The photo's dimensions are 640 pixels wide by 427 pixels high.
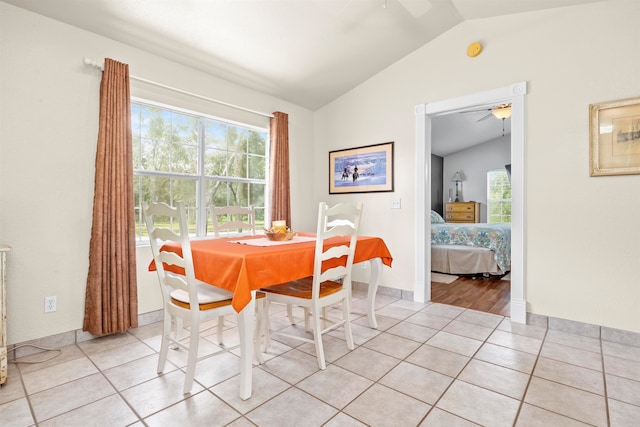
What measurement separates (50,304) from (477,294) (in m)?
4.11

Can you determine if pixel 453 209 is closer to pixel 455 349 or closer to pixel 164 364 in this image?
pixel 455 349

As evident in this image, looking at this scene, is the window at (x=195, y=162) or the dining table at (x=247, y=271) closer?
the dining table at (x=247, y=271)

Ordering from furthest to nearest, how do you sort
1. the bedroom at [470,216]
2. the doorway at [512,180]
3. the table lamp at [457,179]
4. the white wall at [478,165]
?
the table lamp at [457,179], the white wall at [478,165], the bedroom at [470,216], the doorway at [512,180]

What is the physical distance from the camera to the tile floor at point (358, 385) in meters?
1.54

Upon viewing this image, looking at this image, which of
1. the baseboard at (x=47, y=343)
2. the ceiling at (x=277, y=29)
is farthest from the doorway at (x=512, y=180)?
the baseboard at (x=47, y=343)

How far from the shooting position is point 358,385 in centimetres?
182

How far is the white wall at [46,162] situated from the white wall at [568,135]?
3211mm

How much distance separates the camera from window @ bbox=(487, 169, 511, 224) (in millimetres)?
7555

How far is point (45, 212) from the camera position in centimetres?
229

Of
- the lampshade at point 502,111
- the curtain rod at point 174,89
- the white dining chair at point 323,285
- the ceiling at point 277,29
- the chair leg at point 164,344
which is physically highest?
the ceiling at point 277,29

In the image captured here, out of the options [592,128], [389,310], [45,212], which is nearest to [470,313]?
[389,310]

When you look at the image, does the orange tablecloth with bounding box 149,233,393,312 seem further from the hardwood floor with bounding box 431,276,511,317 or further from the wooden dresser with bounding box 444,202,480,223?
the wooden dresser with bounding box 444,202,480,223

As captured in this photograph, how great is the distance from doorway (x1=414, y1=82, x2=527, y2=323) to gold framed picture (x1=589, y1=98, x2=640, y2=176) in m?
0.48

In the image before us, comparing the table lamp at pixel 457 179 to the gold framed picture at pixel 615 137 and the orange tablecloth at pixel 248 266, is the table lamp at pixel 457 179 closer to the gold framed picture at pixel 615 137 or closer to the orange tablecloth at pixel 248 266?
the gold framed picture at pixel 615 137
